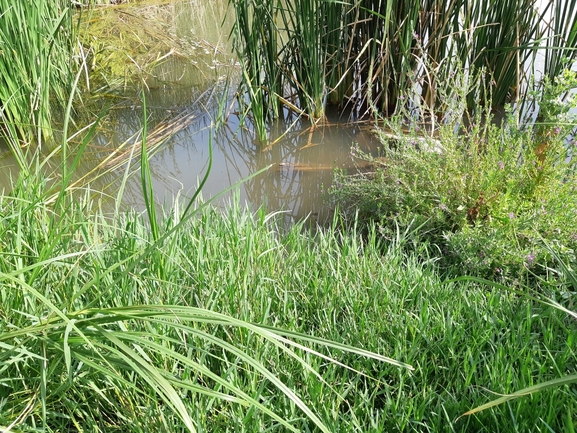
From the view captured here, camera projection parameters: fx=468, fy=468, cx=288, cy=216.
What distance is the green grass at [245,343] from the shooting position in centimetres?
89

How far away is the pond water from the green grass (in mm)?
567

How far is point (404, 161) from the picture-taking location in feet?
6.70

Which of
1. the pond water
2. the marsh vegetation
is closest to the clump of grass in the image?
the marsh vegetation

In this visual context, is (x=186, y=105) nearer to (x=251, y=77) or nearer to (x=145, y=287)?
(x=251, y=77)

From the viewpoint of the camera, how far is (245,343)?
117 centimetres

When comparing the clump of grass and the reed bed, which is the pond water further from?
the clump of grass

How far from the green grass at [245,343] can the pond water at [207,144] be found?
57cm

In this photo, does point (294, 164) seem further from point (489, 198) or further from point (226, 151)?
point (489, 198)

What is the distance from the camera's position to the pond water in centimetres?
257

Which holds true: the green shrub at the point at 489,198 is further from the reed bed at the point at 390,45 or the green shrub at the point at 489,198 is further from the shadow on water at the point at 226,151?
the reed bed at the point at 390,45

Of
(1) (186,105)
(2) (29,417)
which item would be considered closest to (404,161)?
(2) (29,417)

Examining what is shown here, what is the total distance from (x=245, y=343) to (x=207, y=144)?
2.08 metres

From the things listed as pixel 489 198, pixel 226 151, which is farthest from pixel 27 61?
pixel 489 198

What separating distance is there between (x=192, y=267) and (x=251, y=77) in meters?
1.95
